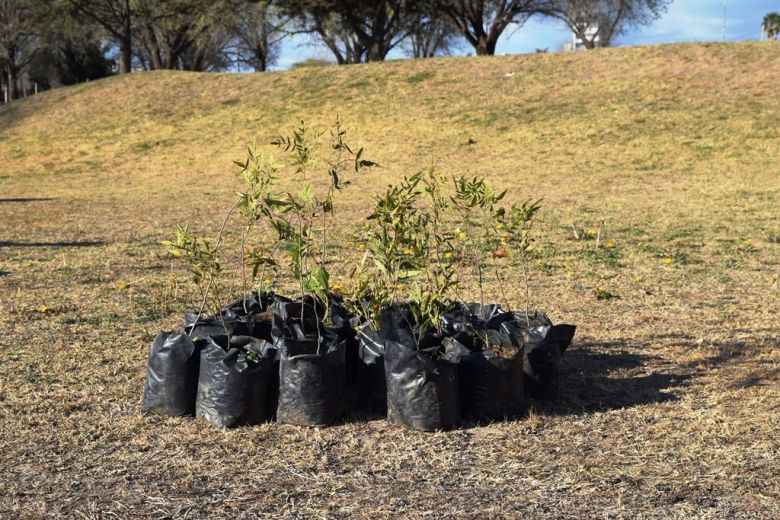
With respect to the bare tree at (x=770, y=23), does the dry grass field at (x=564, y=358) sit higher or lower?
lower

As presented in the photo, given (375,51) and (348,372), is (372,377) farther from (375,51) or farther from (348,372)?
(375,51)

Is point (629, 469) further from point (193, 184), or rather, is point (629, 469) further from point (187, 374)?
point (193, 184)

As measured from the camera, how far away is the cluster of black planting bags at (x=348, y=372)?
3957mm

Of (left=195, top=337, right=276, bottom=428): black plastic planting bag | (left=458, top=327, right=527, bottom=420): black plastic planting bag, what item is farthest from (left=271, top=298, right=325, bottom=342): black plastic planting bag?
(left=458, top=327, right=527, bottom=420): black plastic planting bag

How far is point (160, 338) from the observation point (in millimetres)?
4242

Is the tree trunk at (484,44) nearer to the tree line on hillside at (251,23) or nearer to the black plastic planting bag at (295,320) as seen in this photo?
the tree line on hillside at (251,23)

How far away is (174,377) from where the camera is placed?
415 centimetres

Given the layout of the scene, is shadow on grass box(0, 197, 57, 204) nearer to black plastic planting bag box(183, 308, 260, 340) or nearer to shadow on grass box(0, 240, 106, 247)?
shadow on grass box(0, 240, 106, 247)

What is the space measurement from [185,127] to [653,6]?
23.1m

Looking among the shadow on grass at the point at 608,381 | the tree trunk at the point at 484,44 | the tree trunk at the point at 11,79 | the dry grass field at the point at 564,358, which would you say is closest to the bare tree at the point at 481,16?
the tree trunk at the point at 484,44

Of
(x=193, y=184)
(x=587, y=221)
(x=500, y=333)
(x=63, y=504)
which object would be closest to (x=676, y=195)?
(x=587, y=221)

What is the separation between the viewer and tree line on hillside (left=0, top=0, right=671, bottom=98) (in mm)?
33656

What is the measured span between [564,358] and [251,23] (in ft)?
125

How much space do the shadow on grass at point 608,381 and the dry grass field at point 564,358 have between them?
0.06 feet
